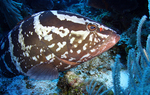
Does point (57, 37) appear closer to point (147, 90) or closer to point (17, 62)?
point (17, 62)

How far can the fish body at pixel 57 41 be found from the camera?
73.0 inches

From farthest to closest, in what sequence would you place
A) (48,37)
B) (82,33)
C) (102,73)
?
(102,73), (48,37), (82,33)

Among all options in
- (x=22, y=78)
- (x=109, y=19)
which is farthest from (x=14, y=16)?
(x=109, y=19)

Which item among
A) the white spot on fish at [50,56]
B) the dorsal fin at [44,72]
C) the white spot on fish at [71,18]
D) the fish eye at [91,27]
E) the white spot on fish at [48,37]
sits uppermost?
the white spot on fish at [71,18]

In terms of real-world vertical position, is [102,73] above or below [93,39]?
below

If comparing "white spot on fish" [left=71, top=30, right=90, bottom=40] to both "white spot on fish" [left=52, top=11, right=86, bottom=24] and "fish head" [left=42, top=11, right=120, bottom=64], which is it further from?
"white spot on fish" [left=52, top=11, right=86, bottom=24]

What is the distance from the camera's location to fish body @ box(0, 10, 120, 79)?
1.85 m

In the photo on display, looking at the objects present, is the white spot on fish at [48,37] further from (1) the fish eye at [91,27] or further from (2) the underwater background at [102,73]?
(2) the underwater background at [102,73]

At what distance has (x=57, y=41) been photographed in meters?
1.92

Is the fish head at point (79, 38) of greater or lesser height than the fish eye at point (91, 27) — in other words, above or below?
below

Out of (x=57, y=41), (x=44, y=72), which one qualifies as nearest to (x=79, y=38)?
(x=57, y=41)

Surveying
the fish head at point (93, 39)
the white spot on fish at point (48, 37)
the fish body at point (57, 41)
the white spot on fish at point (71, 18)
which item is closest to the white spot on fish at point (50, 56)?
the fish body at point (57, 41)

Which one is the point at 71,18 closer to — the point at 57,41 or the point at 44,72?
the point at 57,41

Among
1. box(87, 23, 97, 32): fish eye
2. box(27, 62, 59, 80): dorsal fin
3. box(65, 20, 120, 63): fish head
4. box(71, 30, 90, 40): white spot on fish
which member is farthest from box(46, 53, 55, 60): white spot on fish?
box(87, 23, 97, 32): fish eye
